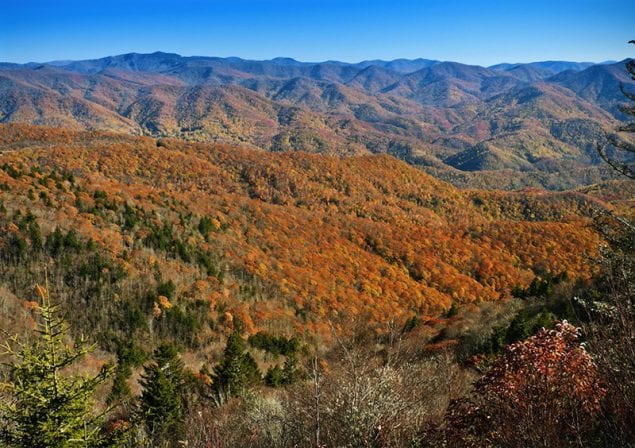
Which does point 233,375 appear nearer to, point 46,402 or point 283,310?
point 46,402

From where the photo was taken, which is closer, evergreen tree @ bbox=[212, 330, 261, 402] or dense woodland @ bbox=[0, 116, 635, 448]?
dense woodland @ bbox=[0, 116, 635, 448]

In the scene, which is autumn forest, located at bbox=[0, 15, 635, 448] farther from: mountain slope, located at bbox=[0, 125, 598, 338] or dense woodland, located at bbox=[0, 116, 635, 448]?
mountain slope, located at bbox=[0, 125, 598, 338]

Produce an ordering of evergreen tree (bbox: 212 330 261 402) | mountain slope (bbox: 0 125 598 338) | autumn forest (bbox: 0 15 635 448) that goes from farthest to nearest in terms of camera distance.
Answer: mountain slope (bbox: 0 125 598 338) → evergreen tree (bbox: 212 330 261 402) → autumn forest (bbox: 0 15 635 448)

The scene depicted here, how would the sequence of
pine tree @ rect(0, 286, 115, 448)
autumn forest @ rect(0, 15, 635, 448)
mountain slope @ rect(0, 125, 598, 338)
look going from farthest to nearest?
mountain slope @ rect(0, 125, 598, 338), autumn forest @ rect(0, 15, 635, 448), pine tree @ rect(0, 286, 115, 448)

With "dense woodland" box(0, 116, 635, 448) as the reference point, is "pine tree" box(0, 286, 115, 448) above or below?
above

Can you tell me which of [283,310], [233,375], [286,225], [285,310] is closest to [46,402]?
[233,375]

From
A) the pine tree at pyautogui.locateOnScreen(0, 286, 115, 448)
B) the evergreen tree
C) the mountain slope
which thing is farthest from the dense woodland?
the mountain slope

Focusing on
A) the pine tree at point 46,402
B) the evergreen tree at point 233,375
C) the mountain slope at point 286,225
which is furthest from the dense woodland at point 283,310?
the mountain slope at point 286,225

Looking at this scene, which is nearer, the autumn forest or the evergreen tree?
the autumn forest

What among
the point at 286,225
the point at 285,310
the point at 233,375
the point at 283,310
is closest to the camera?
the point at 233,375

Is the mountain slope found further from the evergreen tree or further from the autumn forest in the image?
the evergreen tree

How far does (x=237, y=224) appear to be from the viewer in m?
84.2

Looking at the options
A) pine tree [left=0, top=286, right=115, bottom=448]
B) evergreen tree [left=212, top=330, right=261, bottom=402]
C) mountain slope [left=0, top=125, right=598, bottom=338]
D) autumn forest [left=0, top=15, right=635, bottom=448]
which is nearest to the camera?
pine tree [left=0, top=286, right=115, bottom=448]

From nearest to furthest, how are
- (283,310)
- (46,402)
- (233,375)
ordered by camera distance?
(46,402), (233,375), (283,310)
